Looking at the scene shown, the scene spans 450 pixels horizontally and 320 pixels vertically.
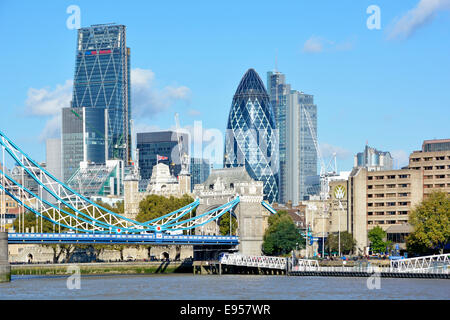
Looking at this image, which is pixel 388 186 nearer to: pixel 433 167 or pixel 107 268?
pixel 433 167

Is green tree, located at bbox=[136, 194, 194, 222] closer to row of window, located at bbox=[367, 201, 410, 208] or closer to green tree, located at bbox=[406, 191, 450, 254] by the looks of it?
row of window, located at bbox=[367, 201, 410, 208]

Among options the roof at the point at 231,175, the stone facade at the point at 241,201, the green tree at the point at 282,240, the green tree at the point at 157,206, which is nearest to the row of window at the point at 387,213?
the green tree at the point at 282,240

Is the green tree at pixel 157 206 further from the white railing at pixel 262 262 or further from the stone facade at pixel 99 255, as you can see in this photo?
the white railing at pixel 262 262

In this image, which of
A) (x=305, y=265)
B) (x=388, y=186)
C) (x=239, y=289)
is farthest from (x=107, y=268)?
(x=388, y=186)

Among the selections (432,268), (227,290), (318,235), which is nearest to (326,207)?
(318,235)

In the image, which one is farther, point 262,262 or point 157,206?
point 157,206

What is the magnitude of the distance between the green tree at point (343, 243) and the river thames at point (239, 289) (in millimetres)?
45984

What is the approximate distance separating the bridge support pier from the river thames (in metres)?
1.30

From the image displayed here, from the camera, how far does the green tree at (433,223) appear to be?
120125mm

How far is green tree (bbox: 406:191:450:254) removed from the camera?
120m

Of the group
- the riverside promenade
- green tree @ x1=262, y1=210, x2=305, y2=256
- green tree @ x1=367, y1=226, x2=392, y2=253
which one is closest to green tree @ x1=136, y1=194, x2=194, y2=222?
the riverside promenade

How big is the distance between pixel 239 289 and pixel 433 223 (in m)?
41.7

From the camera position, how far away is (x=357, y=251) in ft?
494

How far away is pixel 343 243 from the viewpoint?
146 meters
